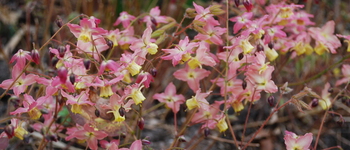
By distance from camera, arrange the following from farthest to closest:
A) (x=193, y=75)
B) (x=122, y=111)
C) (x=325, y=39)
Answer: (x=325, y=39) → (x=193, y=75) → (x=122, y=111)

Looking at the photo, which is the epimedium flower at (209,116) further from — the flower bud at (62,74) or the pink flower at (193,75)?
the flower bud at (62,74)

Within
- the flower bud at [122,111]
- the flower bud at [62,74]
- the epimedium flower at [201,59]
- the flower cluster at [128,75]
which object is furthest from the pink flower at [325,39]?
the flower bud at [62,74]

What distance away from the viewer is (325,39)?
1.26 meters

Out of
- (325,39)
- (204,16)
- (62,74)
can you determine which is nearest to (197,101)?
(204,16)

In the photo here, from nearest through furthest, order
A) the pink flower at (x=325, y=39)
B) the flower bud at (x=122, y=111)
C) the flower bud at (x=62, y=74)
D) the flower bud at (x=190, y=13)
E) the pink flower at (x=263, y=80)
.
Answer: the flower bud at (x=62, y=74) < the flower bud at (x=122, y=111) < the pink flower at (x=263, y=80) < the flower bud at (x=190, y=13) < the pink flower at (x=325, y=39)

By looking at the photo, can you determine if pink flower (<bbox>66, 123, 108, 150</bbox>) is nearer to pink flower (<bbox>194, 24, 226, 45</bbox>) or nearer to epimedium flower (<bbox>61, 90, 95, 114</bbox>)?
epimedium flower (<bbox>61, 90, 95, 114</bbox>)

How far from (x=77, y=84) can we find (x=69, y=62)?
6 centimetres

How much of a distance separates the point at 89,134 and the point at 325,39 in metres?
0.76

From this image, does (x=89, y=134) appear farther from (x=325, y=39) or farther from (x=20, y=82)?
(x=325, y=39)

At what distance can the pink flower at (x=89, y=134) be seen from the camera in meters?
1.01

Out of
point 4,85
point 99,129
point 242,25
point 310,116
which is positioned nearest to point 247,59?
point 242,25

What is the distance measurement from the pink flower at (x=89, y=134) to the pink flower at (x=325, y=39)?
0.69 m

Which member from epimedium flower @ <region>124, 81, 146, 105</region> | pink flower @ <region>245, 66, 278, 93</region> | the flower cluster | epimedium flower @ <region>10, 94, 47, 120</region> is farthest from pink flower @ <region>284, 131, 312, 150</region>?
epimedium flower @ <region>10, 94, 47, 120</region>

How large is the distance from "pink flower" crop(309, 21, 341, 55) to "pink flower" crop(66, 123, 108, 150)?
27.3 inches
